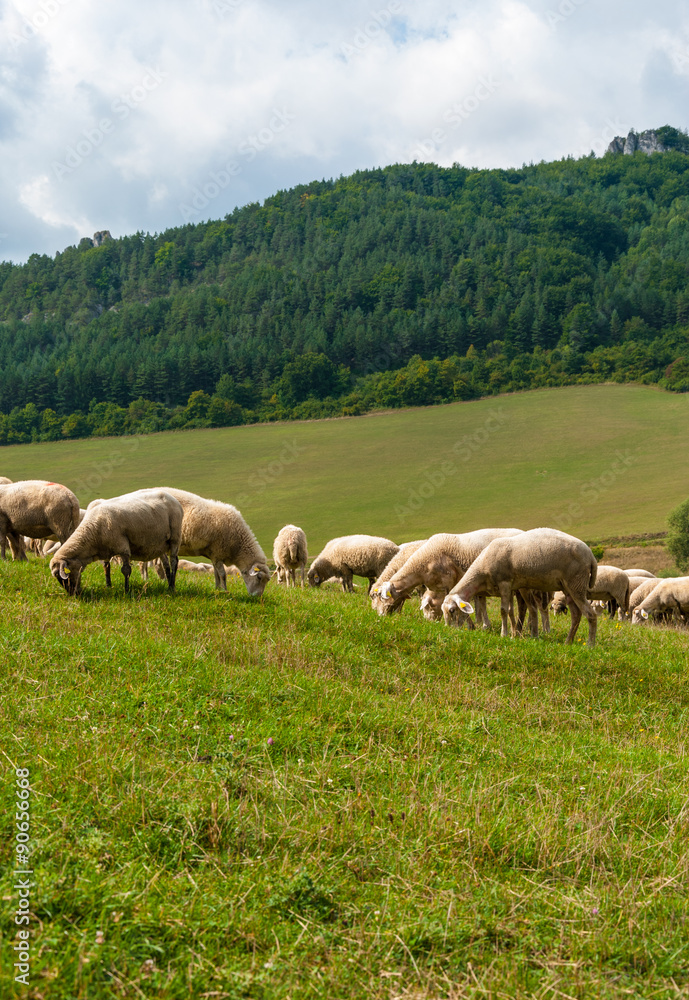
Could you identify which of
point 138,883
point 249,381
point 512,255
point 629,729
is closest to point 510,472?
point 249,381

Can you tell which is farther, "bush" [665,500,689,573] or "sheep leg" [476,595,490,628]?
"bush" [665,500,689,573]

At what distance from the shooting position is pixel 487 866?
16.2 feet

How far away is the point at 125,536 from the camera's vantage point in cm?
1270

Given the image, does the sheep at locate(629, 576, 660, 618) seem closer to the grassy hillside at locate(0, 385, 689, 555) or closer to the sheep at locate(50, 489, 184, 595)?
the sheep at locate(50, 489, 184, 595)

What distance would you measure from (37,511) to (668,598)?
1929 centimetres

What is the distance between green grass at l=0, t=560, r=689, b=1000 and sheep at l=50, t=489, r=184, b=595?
2548mm

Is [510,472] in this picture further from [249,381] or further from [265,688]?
[265,688]

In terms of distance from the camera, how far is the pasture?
3.91 metres

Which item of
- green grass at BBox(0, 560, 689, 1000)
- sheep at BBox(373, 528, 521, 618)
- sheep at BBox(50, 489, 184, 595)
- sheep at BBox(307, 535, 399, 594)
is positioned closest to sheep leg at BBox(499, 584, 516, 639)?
sheep at BBox(373, 528, 521, 618)

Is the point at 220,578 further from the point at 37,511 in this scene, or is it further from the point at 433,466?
the point at 433,466

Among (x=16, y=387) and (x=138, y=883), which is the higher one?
(x=16, y=387)

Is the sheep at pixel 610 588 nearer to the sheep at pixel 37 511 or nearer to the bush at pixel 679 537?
the sheep at pixel 37 511

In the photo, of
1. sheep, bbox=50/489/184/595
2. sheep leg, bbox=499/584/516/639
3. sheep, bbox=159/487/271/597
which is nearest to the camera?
sheep, bbox=50/489/184/595

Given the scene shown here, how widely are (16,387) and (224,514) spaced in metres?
121
